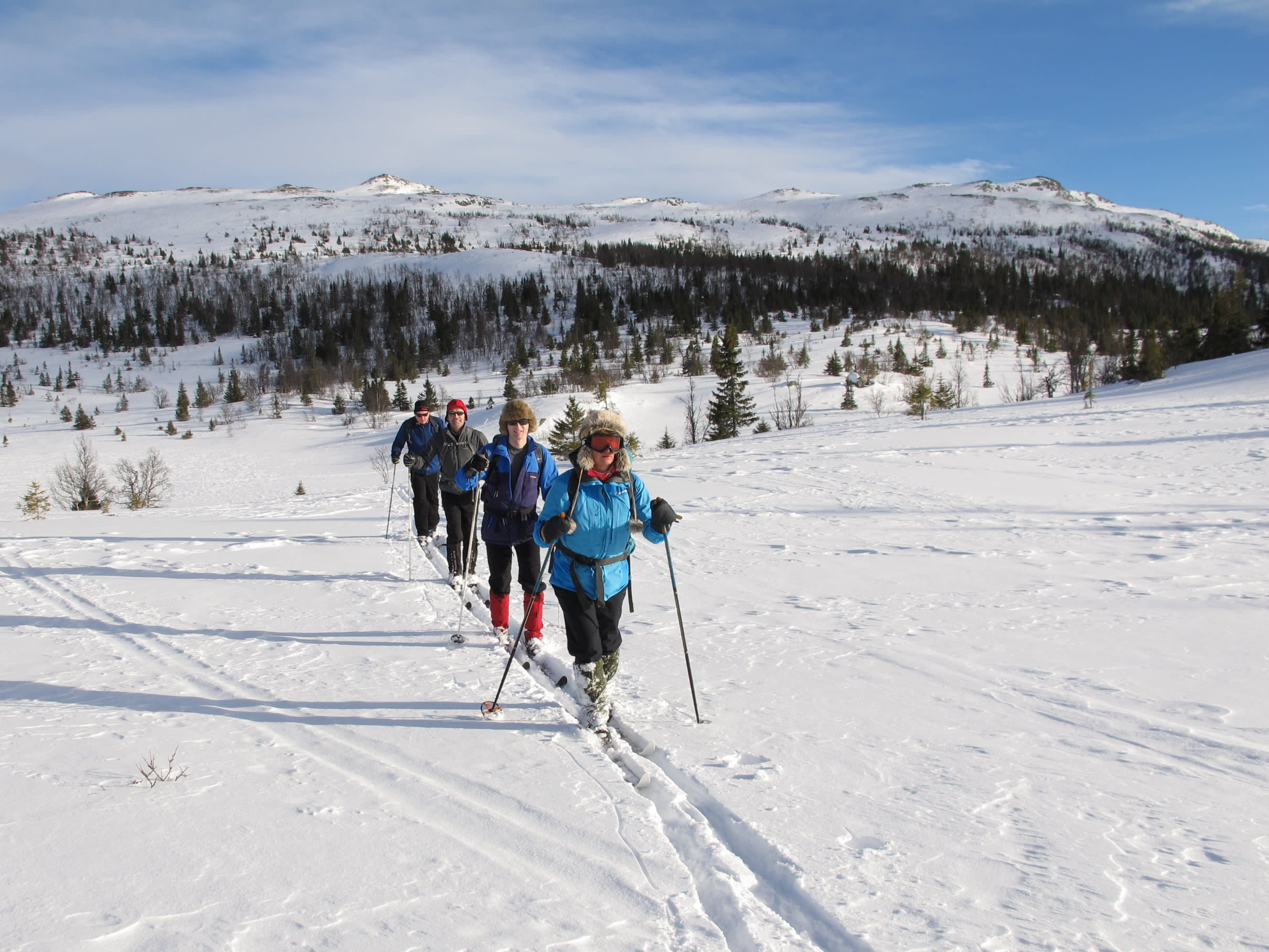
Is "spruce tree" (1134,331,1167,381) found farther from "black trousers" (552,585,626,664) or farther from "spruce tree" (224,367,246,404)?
"spruce tree" (224,367,246,404)

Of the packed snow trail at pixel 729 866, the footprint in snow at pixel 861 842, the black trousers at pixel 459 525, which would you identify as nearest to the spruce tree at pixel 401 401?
the black trousers at pixel 459 525

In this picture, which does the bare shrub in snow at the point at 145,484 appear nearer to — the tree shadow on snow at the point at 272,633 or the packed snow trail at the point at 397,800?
the tree shadow on snow at the point at 272,633

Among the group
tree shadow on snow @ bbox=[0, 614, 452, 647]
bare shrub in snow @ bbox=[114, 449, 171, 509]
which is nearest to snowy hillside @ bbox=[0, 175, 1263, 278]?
bare shrub in snow @ bbox=[114, 449, 171, 509]

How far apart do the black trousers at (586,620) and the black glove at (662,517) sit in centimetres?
48

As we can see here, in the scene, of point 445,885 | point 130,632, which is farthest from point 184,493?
point 445,885

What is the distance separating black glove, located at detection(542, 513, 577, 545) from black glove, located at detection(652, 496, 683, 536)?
42cm

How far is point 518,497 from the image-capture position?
5.10 m

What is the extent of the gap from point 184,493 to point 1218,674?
33356 mm

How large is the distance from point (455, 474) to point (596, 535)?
10.4 ft

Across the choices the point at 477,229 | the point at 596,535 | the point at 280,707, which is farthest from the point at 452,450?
the point at 477,229

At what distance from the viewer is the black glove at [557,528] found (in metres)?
3.48

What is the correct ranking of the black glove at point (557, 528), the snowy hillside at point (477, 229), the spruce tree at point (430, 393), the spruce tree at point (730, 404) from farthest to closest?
the snowy hillside at point (477, 229) < the spruce tree at point (430, 393) < the spruce tree at point (730, 404) < the black glove at point (557, 528)

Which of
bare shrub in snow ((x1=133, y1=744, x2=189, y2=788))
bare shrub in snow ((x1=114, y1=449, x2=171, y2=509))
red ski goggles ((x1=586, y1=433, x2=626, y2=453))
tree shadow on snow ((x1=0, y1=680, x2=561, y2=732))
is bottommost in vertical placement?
bare shrub in snow ((x1=114, y1=449, x2=171, y2=509))

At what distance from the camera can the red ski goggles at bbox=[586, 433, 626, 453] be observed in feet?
11.9
